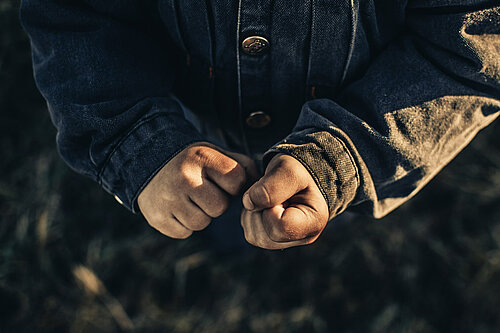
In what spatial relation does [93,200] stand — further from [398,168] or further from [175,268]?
[398,168]

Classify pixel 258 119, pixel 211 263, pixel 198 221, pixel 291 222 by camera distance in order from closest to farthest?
pixel 291 222 < pixel 198 221 < pixel 258 119 < pixel 211 263

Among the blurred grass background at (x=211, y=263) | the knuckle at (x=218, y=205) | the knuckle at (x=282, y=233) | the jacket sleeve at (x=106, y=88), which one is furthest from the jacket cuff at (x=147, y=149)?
the blurred grass background at (x=211, y=263)

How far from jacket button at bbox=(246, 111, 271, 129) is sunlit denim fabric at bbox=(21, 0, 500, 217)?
20mm

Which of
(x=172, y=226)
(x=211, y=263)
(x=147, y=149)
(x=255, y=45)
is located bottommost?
(x=211, y=263)

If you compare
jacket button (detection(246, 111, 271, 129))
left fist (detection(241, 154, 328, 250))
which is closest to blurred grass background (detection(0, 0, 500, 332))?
jacket button (detection(246, 111, 271, 129))

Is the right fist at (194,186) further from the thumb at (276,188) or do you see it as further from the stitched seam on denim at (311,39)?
the stitched seam on denim at (311,39)

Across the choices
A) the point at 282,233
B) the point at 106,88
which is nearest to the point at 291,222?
the point at 282,233

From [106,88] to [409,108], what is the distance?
494 mm

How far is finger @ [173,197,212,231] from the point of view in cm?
64

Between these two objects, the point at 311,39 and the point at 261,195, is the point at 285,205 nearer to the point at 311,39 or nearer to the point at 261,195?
the point at 261,195

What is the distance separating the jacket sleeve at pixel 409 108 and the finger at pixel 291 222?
0.05 metres

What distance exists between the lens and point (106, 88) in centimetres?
67

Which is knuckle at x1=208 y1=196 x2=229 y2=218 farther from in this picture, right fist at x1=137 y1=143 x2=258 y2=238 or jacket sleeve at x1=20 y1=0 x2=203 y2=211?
jacket sleeve at x1=20 y1=0 x2=203 y2=211

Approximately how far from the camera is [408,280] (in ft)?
4.40
